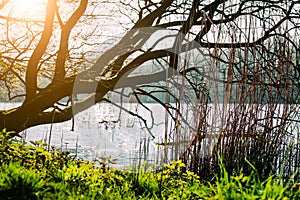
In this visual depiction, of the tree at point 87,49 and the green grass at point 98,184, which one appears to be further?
the tree at point 87,49

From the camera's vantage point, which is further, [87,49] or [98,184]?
[87,49]

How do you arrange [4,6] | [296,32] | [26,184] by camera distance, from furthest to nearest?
1. [4,6]
2. [296,32]
3. [26,184]

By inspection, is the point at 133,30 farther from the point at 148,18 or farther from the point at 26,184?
the point at 26,184

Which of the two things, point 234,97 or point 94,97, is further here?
point 94,97

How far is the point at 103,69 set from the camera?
499 centimetres

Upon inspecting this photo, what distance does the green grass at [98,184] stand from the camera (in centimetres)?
156

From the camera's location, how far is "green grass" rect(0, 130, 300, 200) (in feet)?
5.12

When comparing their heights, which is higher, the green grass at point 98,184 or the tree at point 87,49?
the tree at point 87,49

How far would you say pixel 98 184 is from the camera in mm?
2025

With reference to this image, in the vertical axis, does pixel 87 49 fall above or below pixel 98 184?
above

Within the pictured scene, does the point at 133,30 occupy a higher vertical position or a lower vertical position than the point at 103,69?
higher

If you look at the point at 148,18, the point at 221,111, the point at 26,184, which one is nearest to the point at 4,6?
the point at 148,18

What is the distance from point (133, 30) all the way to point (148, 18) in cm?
24

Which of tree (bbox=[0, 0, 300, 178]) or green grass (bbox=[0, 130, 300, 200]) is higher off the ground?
tree (bbox=[0, 0, 300, 178])
